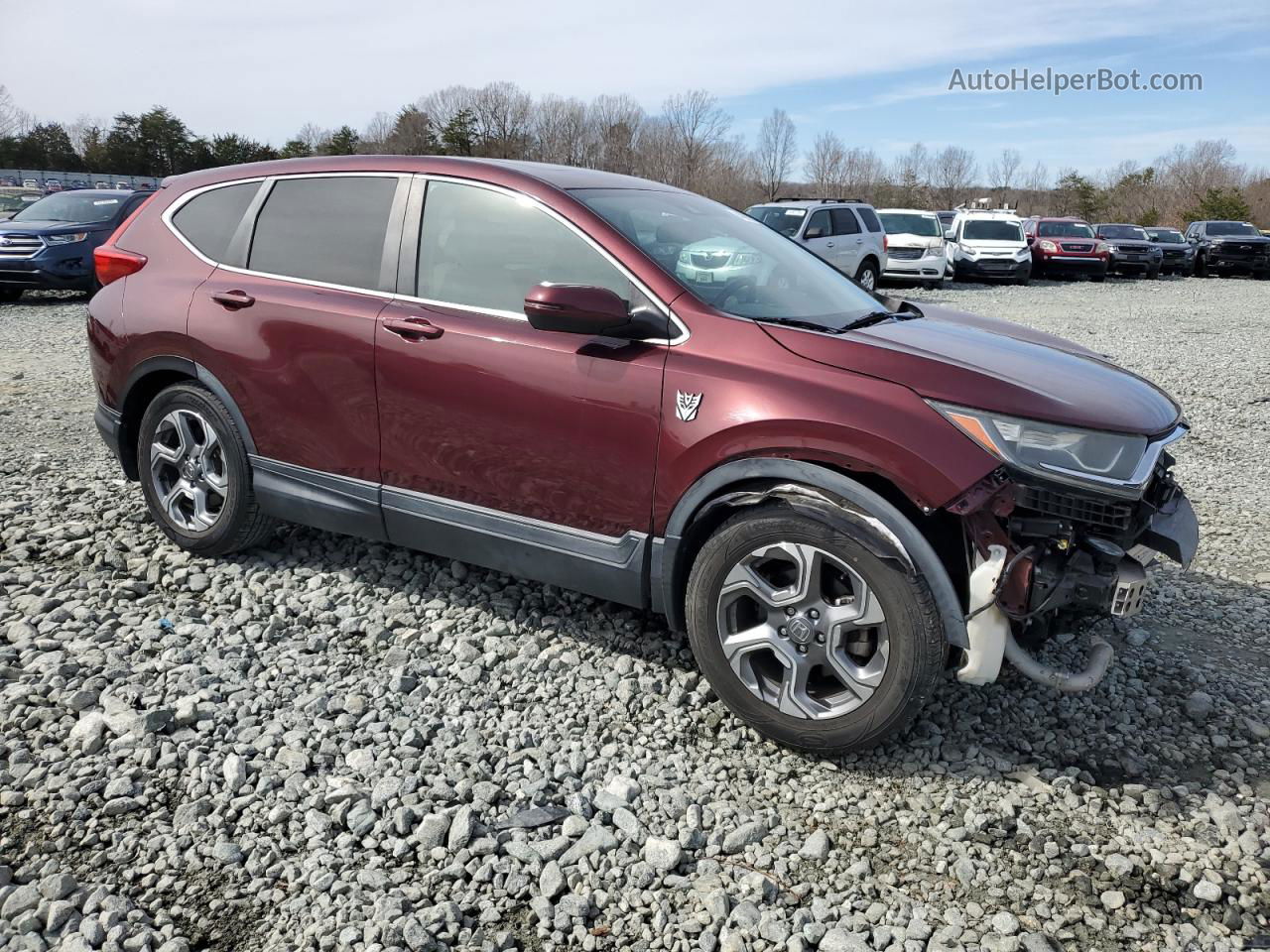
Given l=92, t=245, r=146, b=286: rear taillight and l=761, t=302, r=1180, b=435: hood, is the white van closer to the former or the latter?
l=761, t=302, r=1180, b=435: hood

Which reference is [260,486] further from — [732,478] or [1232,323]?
[1232,323]

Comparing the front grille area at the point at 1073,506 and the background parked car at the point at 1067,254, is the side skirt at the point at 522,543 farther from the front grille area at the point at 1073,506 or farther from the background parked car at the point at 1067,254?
the background parked car at the point at 1067,254

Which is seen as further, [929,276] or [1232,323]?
[929,276]

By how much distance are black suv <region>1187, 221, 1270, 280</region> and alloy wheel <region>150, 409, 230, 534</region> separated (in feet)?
109

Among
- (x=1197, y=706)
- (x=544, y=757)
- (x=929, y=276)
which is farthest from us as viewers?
(x=929, y=276)

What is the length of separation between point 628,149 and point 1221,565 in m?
67.5

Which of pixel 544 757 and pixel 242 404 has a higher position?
pixel 242 404

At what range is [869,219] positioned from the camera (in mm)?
18484

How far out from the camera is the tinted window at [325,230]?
3994 millimetres

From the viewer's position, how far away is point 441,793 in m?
2.99

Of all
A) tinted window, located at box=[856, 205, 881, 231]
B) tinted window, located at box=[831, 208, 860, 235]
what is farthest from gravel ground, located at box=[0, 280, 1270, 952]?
tinted window, located at box=[856, 205, 881, 231]

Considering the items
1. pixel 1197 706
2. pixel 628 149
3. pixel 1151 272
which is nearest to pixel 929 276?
pixel 1151 272

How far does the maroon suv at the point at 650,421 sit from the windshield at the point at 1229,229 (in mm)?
32886

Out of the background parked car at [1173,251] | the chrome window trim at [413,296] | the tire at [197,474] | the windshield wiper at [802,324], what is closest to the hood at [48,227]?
the chrome window trim at [413,296]
